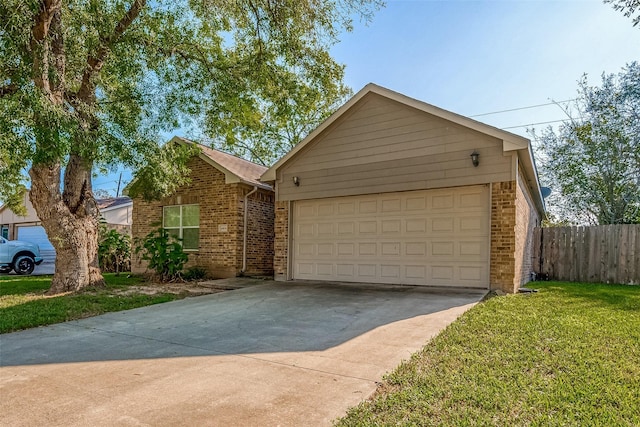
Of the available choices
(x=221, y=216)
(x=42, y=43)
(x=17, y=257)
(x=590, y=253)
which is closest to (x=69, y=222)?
(x=42, y=43)

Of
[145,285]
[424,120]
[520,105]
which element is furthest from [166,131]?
[520,105]

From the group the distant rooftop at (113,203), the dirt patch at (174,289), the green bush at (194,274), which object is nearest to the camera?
the dirt patch at (174,289)

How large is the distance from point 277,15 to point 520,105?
1379 cm

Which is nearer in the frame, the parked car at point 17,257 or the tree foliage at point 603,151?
the parked car at point 17,257

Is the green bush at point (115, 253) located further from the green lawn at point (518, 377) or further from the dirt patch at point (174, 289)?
the green lawn at point (518, 377)

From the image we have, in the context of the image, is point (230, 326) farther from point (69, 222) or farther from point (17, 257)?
point (17, 257)

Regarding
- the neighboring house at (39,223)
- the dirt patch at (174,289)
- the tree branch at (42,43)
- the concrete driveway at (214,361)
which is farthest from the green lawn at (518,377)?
the neighboring house at (39,223)

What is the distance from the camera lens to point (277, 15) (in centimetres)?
1004

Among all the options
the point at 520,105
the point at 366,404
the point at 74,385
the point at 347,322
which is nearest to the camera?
the point at 366,404

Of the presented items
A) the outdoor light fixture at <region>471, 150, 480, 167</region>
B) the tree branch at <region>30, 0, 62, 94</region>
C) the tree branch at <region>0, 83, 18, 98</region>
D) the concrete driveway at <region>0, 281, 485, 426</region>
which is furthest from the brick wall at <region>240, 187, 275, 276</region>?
the outdoor light fixture at <region>471, 150, 480, 167</region>

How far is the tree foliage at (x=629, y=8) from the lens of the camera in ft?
22.0

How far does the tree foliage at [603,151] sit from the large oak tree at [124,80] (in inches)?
489

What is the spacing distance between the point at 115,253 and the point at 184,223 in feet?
13.4

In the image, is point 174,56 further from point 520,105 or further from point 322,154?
point 520,105
